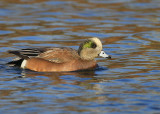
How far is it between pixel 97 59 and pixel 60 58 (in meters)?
1.70

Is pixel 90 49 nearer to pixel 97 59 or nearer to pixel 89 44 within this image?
pixel 89 44

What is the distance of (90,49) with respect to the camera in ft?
33.7

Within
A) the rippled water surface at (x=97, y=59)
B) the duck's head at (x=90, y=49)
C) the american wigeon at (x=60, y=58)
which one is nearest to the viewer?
the rippled water surface at (x=97, y=59)

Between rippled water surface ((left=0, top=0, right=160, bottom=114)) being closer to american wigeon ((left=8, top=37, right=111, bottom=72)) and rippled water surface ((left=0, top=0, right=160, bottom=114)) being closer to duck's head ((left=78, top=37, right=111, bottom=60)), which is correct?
american wigeon ((left=8, top=37, right=111, bottom=72))

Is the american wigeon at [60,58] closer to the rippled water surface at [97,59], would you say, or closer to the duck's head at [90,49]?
the duck's head at [90,49]

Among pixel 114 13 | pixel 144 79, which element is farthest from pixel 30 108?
pixel 114 13

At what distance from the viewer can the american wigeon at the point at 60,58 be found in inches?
392

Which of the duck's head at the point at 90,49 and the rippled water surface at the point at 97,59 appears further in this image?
the duck's head at the point at 90,49

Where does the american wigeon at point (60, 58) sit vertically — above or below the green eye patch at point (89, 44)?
below

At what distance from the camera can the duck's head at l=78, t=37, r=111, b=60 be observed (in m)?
10.2

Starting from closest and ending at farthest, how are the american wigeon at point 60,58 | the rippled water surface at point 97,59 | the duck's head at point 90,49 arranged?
1. the rippled water surface at point 97,59
2. the american wigeon at point 60,58
3. the duck's head at point 90,49

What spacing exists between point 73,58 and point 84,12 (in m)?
6.79

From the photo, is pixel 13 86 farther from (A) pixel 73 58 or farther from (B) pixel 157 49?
(B) pixel 157 49

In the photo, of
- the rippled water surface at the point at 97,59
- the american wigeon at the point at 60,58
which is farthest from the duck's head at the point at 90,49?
the rippled water surface at the point at 97,59
